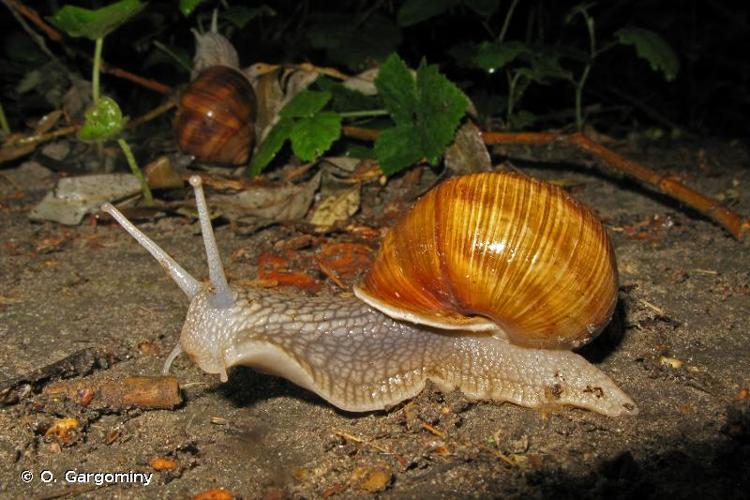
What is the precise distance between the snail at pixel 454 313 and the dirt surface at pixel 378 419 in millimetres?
115

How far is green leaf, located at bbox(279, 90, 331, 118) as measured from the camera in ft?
13.9

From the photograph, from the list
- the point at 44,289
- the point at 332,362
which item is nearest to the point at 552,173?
the point at 332,362

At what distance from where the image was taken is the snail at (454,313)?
255 cm

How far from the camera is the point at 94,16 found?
4.21 m

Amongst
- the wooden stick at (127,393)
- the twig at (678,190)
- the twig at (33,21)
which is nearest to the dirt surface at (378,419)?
the wooden stick at (127,393)

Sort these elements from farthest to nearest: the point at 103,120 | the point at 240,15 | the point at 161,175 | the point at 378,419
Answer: the point at 240,15, the point at 161,175, the point at 103,120, the point at 378,419

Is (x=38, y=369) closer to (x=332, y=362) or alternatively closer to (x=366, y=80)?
(x=332, y=362)

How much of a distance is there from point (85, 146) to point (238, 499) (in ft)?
12.5

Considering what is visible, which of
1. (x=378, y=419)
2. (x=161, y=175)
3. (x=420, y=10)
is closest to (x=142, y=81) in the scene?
(x=161, y=175)

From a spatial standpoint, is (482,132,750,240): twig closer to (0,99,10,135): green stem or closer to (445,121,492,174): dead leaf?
(445,121,492,174): dead leaf

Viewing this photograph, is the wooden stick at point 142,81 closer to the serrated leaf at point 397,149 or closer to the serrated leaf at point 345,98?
the serrated leaf at point 345,98

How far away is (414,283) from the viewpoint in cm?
271

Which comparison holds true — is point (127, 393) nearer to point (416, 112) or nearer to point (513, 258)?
point (513, 258)

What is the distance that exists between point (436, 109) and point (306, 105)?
2.54 feet
